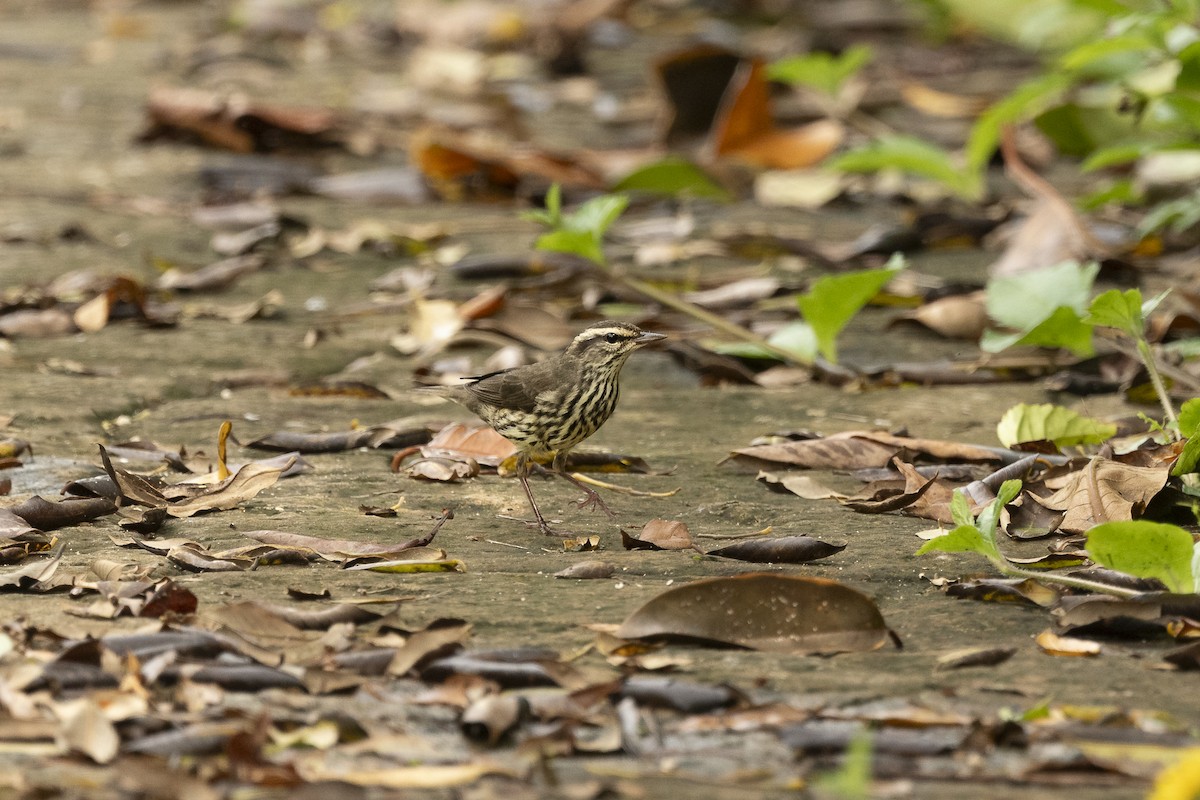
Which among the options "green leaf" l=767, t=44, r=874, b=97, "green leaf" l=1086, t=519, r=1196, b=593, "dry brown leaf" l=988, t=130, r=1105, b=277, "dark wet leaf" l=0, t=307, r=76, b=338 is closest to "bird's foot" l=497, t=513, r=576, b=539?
"green leaf" l=1086, t=519, r=1196, b=593

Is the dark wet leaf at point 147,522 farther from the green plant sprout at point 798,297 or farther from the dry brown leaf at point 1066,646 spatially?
the dry brown leaf at point 1066,646

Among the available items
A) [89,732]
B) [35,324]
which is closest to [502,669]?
[89,732]

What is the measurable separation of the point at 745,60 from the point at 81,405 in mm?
4635

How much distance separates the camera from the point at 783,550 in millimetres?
3443

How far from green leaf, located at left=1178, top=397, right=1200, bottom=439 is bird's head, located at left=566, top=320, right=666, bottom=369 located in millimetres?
1680

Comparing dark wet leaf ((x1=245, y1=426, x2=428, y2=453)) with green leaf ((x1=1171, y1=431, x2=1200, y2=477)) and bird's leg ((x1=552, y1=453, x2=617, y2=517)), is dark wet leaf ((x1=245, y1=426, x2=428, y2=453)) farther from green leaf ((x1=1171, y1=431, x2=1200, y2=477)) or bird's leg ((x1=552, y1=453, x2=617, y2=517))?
green leaf ((x1=1171, y1=431, x2=1200, y2=477))

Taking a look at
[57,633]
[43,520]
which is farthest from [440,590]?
[43,520]

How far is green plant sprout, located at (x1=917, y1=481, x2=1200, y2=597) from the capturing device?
9.53 feet

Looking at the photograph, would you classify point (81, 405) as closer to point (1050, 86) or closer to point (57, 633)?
point (57, 633)

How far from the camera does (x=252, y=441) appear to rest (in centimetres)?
438

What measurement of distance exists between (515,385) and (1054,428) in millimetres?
1529

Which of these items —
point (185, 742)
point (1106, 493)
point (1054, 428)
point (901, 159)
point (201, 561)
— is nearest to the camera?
point (185, 742)

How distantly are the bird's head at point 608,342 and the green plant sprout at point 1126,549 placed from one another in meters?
1.78

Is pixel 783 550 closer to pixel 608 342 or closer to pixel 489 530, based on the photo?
pixel 489 530
